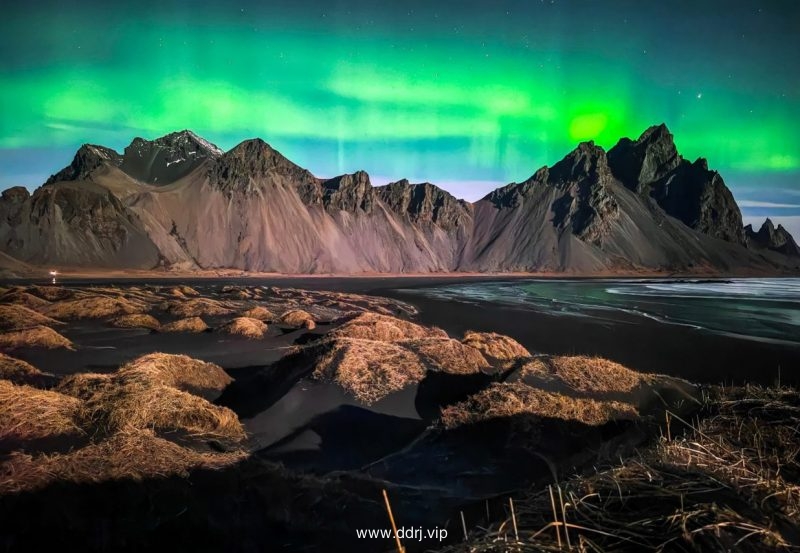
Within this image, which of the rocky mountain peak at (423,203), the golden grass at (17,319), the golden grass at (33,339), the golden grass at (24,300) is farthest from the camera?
the rocky mountain peak at (423,203)

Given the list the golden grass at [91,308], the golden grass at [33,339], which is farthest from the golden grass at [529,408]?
the golden grass at [91,308]

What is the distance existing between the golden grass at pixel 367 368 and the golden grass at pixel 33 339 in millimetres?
11024

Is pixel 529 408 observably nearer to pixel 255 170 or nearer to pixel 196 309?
pixel 196 309

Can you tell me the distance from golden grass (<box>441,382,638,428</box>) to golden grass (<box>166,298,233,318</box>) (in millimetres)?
20855

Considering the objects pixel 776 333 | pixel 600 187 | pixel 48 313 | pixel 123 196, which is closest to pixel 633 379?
pixel 776 333

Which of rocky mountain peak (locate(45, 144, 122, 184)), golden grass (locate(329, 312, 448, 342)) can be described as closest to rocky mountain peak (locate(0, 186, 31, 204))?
rocky mountain peak (locate(45, 144, 122, 184))

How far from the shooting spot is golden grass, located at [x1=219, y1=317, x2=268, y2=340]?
772 inches

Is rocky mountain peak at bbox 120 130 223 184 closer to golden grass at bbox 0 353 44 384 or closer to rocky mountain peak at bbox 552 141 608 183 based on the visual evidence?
rocky mountain peak at bbox 552 141 608 183

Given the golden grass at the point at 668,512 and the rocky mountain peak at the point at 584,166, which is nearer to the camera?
the golden grass at the point at 668,512

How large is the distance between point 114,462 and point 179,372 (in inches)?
217

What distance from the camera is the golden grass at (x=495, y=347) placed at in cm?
1553

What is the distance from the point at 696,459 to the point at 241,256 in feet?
410

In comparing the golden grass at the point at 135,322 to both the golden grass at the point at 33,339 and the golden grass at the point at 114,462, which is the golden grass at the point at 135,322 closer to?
the golden grass at the point at 33,339

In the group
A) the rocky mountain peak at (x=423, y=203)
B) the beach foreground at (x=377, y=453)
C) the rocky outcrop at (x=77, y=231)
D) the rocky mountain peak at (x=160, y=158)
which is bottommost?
the beach foreground at (x=377, y=453)
